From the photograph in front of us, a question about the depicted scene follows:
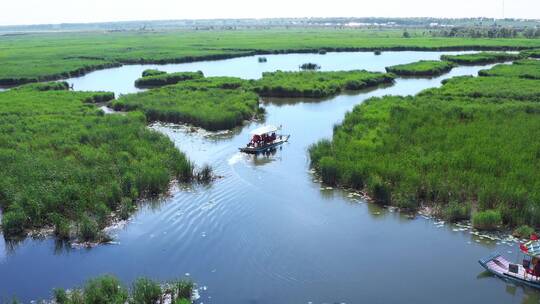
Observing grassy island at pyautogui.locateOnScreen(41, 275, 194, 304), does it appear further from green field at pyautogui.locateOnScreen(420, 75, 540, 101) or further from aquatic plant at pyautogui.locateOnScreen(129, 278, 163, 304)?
green field at pyautogui.locateOnScreen(420, 75, 540, 101)

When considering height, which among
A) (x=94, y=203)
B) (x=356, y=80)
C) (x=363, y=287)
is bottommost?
(x=363, y=287)

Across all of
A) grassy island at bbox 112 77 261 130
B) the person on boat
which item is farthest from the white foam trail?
the person on boat

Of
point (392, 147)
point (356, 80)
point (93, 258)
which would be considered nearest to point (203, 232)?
point (93, 258)

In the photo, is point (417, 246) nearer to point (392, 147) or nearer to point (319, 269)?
point (319, 269)

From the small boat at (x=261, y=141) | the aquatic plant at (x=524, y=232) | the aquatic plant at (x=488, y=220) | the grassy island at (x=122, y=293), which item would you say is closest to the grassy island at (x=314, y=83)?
the small boat at (x=261, y=141)

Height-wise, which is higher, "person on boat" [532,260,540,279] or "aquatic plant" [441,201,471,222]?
"aquatic plant" [441,201,471,222]

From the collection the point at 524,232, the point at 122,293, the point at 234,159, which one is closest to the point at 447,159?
the point at 524,232
